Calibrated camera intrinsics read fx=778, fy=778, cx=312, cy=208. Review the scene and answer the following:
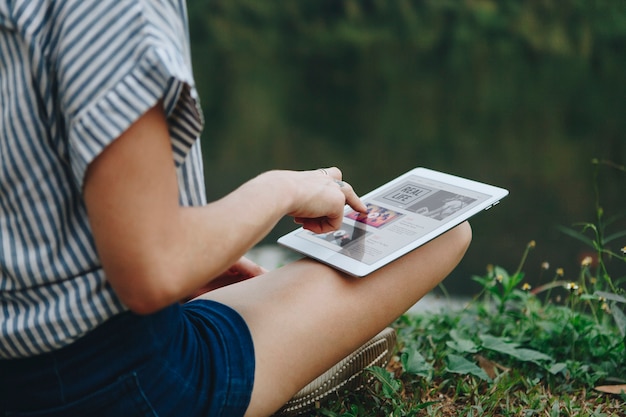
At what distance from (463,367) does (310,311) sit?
594mm

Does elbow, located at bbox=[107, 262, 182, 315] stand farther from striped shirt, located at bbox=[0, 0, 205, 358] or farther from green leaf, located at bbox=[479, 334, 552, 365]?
green leaf, located at bbox=[479, 334, 552, 365]

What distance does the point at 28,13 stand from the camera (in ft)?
2.98

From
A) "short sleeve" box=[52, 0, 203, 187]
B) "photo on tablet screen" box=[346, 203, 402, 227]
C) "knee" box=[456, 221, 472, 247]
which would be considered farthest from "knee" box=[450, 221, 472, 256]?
"short sleeve" box=[52, 0, 203, 187]

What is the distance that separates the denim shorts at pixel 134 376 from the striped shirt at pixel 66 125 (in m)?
0.04

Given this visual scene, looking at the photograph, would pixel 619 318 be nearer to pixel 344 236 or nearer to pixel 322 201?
pixel 344 236

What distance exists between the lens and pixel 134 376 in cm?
107

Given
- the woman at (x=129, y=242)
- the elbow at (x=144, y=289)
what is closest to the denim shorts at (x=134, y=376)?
the woman at (x=129, y=242)

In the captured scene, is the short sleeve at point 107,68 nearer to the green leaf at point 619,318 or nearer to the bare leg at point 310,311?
the bare leg at point 310,311

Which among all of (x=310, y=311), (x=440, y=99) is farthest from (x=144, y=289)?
(x=440, y=99)

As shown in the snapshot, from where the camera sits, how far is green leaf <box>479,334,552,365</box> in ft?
5.78

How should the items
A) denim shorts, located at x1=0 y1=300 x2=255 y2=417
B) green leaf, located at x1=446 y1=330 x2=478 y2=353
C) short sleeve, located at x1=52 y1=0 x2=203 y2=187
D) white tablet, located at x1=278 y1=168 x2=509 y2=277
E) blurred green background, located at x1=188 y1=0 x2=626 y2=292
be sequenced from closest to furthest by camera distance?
short sleeve, located at x1=52 y1=0 x2=203 y2=187 < denim shorts, located at x1=0 y1=300 x2=255 y2=417 < white tablet, located at x1=278 y1=168 x2=509 y2=277 < green leaf, located at x1=446 y1=330 x2=478 y2=353 < blurred green background, located at x1=188 y1=0 x2=626 y2=292

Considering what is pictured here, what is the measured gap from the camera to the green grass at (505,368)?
159 cm

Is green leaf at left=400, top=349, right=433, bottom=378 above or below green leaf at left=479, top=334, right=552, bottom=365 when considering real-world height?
above

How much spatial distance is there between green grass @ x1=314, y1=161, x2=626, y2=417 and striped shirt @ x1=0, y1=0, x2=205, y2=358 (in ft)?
2.22
